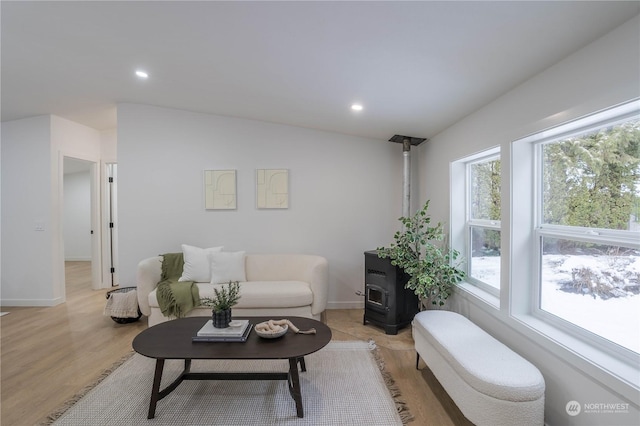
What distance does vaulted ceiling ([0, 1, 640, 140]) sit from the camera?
1496mm

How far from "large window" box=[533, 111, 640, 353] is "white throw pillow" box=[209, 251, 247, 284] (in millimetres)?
2881

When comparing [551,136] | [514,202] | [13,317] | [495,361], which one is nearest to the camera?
[495,361]

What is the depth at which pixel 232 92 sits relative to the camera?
3.11 m

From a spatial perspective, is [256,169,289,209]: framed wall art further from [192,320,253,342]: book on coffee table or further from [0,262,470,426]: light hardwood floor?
[192,320,253,342]: book on coffee table

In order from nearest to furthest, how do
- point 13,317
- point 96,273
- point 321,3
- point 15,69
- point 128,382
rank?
point 321,3
point 128,382
point 15,69
point 13,317
point 96,273

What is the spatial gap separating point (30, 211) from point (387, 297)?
15.8 ft

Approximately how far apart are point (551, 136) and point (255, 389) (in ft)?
8.60

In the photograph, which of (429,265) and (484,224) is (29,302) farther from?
(484,224)

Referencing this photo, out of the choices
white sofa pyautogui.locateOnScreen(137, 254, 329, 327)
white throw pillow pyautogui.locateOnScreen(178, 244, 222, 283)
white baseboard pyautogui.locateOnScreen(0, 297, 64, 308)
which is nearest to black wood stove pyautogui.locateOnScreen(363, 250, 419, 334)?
white sofa pyautogui.locateOnScreen(137, 254, 329, 327)

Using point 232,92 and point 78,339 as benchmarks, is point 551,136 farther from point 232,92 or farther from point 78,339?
point 78,339

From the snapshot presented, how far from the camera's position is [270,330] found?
2.12 m

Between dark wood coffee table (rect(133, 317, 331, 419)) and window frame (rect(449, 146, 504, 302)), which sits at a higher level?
window frame (rect(449, 146, 504, 302))

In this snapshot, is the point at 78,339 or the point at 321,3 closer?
the point at 321,3

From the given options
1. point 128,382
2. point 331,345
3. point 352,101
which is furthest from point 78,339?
point 352,101
